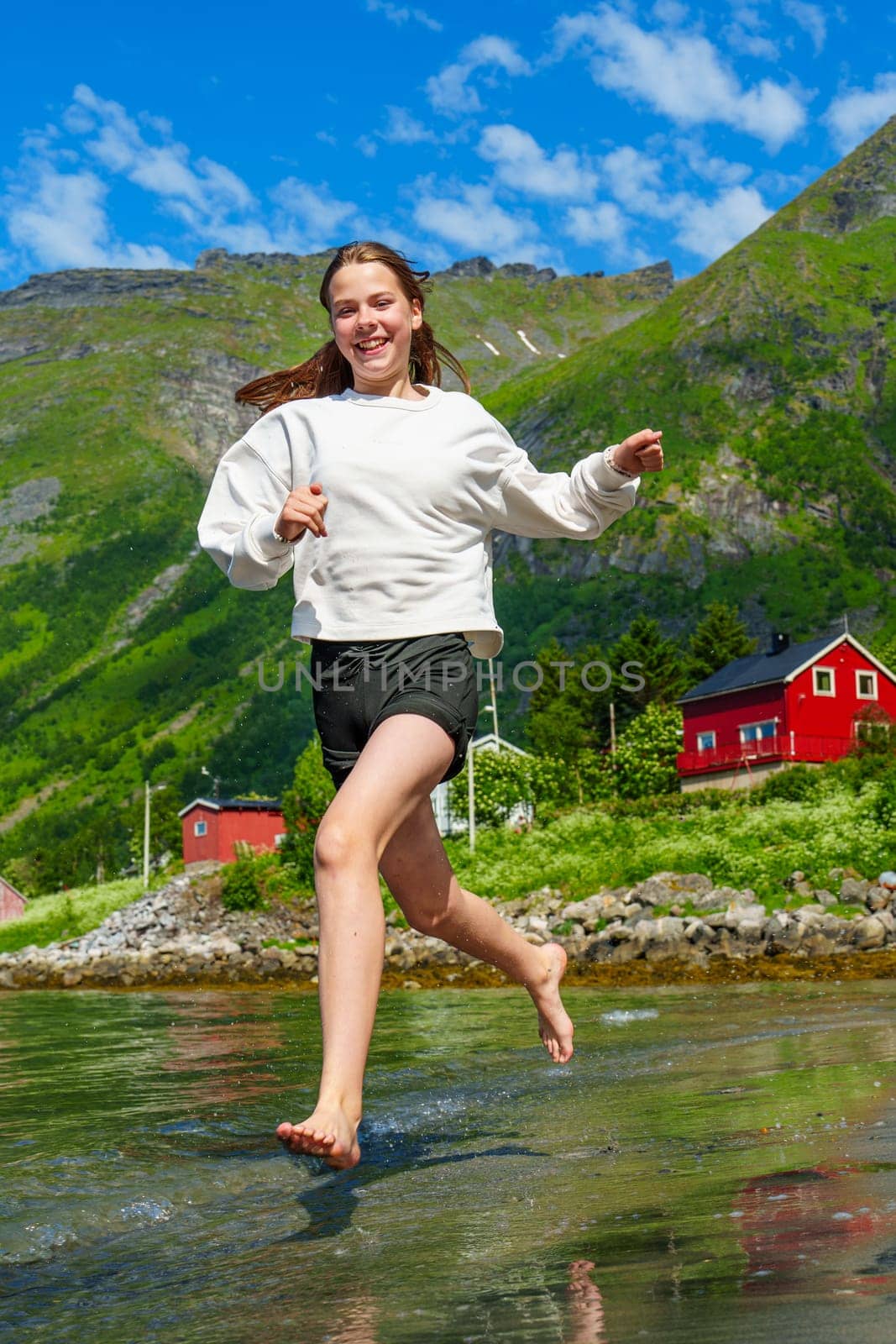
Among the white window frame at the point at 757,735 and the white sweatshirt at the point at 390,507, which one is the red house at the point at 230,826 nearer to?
the white window frame at the point at 757,735

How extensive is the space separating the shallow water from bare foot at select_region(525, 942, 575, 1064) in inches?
8.7

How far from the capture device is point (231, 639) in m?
180

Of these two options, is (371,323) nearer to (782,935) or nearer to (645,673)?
(782,935)

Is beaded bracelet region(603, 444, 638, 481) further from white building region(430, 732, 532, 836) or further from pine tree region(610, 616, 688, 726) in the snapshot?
pine tree region(610, 616, 688, 726)

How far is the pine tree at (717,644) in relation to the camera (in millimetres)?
61306

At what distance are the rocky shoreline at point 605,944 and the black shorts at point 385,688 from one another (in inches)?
553

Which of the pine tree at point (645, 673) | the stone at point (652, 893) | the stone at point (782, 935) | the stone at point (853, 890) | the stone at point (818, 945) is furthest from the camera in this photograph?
the pine tree at point (645, 673)

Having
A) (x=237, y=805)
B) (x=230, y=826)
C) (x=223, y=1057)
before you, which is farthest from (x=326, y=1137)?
(x=230, y=826)

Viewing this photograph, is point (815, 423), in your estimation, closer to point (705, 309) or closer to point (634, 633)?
point (705, 309)

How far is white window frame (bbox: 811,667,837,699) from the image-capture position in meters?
44.7

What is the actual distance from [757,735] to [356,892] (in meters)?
43.0

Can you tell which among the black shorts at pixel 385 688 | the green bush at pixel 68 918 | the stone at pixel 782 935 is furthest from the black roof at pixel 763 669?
the black shorts at pixel 385 688

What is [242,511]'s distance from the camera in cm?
392

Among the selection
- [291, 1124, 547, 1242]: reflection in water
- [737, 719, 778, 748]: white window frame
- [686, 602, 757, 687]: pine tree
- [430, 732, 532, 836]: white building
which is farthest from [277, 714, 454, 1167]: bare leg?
[686, 602, 757, 687]: pine tree
